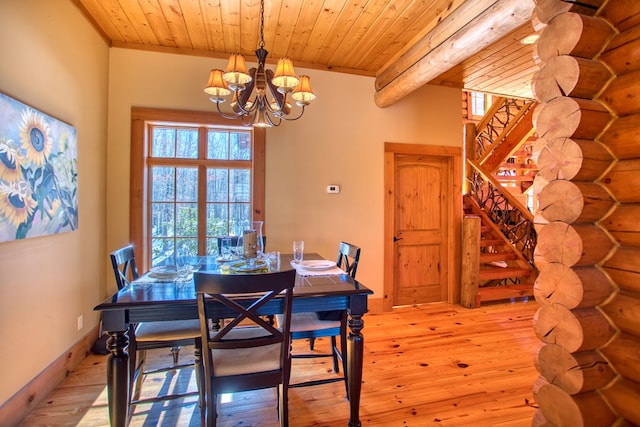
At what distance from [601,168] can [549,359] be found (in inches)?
37.9

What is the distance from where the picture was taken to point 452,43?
2.49 metres

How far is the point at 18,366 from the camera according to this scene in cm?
193

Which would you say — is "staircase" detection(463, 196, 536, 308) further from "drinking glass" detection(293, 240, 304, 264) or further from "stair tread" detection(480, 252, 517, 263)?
"drinking glass" detection(293, 240, 304, 264)

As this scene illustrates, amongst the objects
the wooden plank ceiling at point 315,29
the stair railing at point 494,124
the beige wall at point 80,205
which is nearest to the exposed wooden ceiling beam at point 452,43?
the wooden plank ceiling at point 315,29

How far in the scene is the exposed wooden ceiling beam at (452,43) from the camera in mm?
2053

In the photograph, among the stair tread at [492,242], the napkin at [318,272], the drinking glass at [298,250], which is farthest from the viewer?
the stair tread at [492,242]

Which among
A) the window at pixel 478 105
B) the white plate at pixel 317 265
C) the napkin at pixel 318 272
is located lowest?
the napkin at pixel 318 272

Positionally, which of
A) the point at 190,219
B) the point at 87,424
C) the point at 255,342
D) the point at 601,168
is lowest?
the point at 87,424

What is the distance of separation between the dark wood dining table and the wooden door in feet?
7.38

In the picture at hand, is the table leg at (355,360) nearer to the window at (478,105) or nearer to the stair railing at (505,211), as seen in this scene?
the stair railing at (505,211)

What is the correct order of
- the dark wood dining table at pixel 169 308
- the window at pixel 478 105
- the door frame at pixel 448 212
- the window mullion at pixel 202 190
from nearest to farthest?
the dark wood dining table at pixel 169 308 → the window mullion at pixel 202 190 → the door frame at pixel 448 212 → the window at pixel 478 105

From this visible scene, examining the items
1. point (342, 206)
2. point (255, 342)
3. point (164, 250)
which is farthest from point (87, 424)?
point (342, 206)

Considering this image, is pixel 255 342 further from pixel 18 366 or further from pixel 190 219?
pixel 190 219

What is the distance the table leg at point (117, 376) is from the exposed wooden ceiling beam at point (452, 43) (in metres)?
2.92
